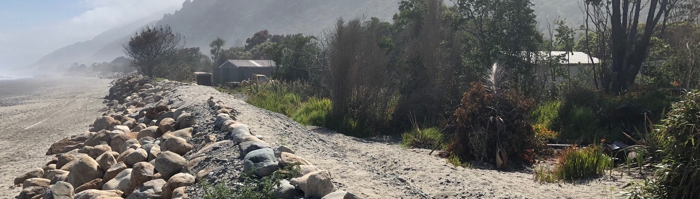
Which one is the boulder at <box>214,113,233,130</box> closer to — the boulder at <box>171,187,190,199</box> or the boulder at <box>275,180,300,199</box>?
the boulder at <box>171,187,190,199</box>

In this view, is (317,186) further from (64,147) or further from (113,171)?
(64,147)

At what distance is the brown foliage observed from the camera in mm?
8477

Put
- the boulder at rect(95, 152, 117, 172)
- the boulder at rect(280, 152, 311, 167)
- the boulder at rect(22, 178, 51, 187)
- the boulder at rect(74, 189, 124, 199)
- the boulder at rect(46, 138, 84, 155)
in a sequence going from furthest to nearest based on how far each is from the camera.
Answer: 1. the boulder at rect(46, 138, 84, 155)
2. the boulder at rect(22, 178, 51, 187)
3. the boulder at rect(95, 152, 117, 172)
4. the boulder at rect(74, 189, 124, 199)
5. the boulder at rect(280, 152, 311, 167)

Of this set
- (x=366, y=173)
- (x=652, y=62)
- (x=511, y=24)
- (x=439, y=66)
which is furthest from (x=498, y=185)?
(x=652, y=62)

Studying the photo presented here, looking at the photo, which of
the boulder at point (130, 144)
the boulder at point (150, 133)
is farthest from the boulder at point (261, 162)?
the boulder at point (150, 133)

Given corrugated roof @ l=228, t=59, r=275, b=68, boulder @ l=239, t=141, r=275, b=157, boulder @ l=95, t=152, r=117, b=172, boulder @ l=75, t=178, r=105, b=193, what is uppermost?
corrugated roof @ l=228, t=59, r=275, b=68

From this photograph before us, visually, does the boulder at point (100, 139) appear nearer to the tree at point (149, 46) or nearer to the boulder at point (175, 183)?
the boulder at point (175, 183)

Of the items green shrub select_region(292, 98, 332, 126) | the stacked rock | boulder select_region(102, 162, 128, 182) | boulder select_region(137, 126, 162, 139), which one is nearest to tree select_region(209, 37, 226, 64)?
green shrub select_region(292, 98, 332, 126)

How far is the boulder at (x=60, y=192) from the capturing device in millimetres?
6051

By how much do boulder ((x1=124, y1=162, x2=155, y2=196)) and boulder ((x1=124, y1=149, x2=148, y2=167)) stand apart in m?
0.98

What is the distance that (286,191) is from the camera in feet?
15.7

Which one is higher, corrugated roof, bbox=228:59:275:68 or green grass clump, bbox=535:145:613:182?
corrugated roof, bbox=228:59:275:68

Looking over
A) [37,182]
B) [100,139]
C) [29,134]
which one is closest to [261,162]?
[37,182]

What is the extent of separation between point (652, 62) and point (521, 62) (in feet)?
20.1
